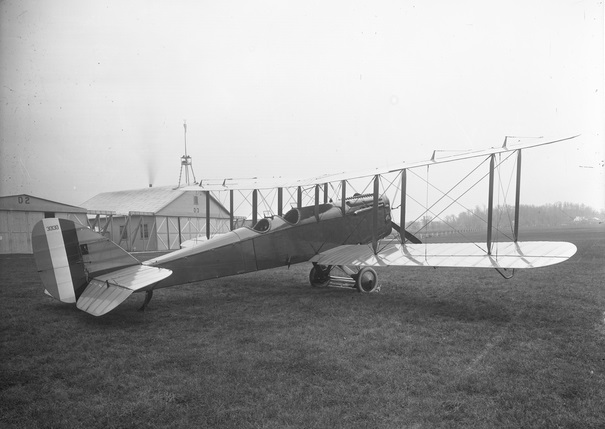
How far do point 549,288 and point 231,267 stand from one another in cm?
734

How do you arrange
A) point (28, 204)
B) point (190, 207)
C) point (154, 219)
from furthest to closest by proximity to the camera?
point (190, 207), point (154, 219), point (28, 204)

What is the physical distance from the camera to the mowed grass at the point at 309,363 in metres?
3.11

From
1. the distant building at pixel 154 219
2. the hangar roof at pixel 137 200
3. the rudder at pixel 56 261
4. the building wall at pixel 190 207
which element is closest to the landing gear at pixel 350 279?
the rudder at pixel 56 261

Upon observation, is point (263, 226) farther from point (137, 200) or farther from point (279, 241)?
point (137, 200)

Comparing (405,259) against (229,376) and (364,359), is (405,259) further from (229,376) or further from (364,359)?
(229,376)

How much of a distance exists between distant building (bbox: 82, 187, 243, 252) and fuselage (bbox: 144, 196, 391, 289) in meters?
13.0

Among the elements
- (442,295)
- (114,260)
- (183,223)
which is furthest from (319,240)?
(183,223)

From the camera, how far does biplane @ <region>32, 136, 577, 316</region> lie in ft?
19.3

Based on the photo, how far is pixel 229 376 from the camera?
3.89 metres

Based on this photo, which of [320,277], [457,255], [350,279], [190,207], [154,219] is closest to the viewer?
[457,255]

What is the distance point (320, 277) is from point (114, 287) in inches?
210

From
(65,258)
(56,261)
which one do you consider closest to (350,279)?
(65,258)

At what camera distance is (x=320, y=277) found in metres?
9.91

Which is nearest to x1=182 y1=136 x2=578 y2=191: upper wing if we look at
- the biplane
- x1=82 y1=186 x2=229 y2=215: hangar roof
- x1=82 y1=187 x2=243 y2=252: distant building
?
the biplane
